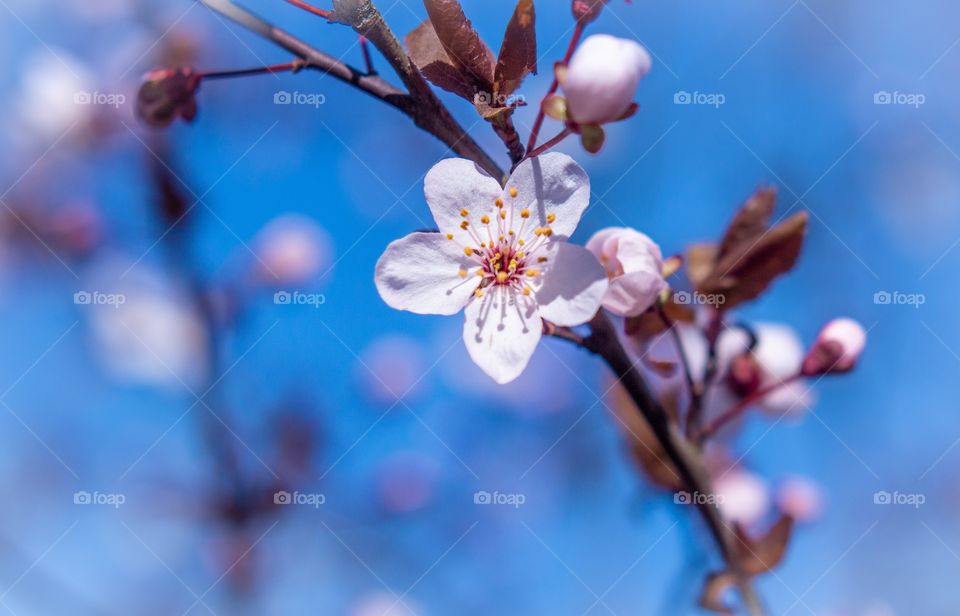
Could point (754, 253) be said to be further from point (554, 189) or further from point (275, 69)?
point (275, 69)

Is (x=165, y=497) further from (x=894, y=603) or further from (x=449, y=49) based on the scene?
(x=894, y=603)

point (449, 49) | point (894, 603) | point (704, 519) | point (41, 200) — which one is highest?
point (41, 200)

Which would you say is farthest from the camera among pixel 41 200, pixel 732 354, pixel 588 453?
pixel 588 453

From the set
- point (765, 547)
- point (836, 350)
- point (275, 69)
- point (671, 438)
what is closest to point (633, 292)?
point (671, 438)

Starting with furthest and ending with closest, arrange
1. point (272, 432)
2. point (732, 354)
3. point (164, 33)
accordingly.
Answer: point (272, 432), point (164, 33), point (732, 354)

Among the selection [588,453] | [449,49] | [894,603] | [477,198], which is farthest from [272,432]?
[894,603]

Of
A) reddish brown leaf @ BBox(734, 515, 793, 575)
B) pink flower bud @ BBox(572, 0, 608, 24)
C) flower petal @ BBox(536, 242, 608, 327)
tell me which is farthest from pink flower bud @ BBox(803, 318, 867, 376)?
pink flower bud @ BBox(572, 0, 608, 24)

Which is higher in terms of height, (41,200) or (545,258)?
(41,200)
